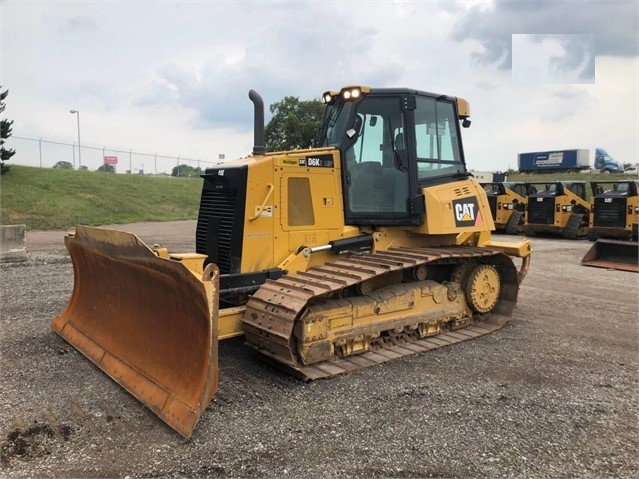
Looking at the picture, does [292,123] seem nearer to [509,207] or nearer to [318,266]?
[509,207]

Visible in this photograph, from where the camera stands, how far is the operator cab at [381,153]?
618 cm

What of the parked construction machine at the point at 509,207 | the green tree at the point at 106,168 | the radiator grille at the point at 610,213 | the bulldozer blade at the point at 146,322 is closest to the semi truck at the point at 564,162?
the parked construction machine at the point at 509,207

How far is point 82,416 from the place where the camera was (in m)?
4.15

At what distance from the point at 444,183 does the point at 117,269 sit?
4033 mm

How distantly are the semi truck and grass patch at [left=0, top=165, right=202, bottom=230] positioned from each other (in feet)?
112

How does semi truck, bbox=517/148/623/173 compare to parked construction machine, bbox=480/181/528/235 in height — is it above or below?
above

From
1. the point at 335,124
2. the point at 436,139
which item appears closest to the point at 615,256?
the point at 436,139

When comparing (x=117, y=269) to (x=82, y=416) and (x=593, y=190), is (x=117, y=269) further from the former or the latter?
(x=593, y=190)

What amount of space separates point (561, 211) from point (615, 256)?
752cm

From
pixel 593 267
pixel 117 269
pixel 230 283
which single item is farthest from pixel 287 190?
pixel 593 267

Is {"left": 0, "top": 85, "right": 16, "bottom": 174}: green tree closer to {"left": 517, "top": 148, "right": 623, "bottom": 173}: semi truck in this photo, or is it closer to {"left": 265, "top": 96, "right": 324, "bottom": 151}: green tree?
{"left": 265, "top": 96, "right": 324, "bottom": 151}: green tree

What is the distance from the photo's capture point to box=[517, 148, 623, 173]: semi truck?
49156 mm

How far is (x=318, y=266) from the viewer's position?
5.89 metres

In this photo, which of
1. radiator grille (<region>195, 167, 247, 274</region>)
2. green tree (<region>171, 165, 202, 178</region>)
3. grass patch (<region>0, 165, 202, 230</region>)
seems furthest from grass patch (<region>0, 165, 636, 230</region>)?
radiator grille (<region>195, 167, 247, 274</region>)
